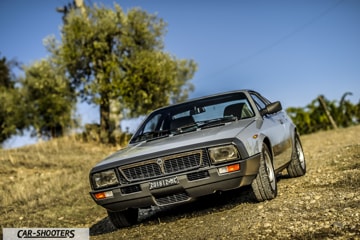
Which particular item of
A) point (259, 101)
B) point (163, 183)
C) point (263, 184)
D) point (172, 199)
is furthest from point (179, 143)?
point (259, 101)

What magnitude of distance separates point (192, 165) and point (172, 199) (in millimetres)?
464

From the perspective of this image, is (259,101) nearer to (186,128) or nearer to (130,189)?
(186,128)

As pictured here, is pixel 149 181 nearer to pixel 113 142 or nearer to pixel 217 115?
pixel 217 115

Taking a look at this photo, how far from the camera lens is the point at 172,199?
4793mm

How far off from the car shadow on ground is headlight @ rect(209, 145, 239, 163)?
29.3 inches

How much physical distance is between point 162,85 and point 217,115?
16.7 m

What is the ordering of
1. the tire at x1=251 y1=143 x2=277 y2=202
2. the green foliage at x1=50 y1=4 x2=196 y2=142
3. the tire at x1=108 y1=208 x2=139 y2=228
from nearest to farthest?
the tire at x1=251 y1=143 x2=277 y2=202 < the tire at x1=108 y1=208 x2=139 y2=228 < the green foliage at x1=50 y1=4 x2=196 y2=142

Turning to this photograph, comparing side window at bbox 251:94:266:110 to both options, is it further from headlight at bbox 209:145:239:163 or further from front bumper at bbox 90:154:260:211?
headlight at bbox 209:145:239:163

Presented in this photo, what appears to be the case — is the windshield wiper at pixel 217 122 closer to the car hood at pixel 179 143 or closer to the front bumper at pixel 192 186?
the car hood at pixel 179 143

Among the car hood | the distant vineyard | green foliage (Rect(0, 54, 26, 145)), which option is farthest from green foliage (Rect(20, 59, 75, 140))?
the car hood

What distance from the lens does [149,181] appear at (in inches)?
188

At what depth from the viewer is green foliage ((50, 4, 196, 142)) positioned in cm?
2166

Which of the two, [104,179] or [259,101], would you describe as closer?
[104,179]

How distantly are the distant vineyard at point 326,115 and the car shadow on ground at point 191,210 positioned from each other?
16665mm
